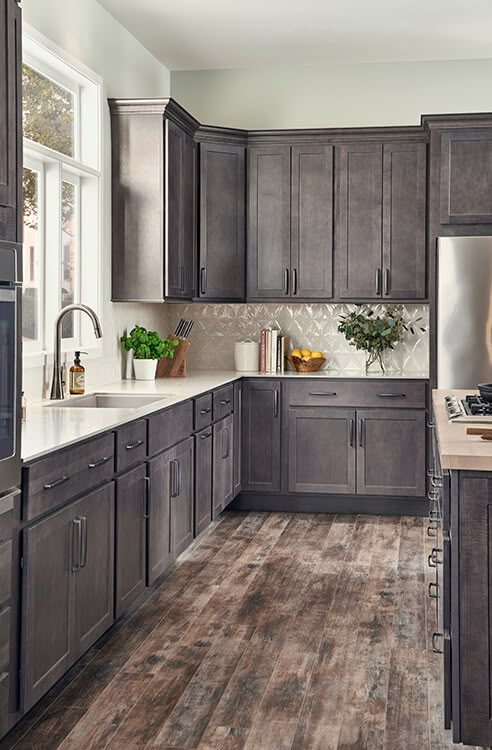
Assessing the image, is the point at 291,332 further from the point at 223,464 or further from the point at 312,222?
the point at 223,464

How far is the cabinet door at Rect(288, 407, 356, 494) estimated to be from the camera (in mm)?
6121

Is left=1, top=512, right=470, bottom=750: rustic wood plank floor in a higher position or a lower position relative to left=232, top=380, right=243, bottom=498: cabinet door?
lower

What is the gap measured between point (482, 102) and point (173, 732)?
4911 millimetres

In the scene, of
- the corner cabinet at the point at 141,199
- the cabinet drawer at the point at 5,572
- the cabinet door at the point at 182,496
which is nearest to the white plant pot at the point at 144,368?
the corner cabinet at the point at 141,199

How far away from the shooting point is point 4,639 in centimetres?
263

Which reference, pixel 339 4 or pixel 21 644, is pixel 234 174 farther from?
pixel 21 644

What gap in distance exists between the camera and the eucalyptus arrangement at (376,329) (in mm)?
6449

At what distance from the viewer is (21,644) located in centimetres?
275

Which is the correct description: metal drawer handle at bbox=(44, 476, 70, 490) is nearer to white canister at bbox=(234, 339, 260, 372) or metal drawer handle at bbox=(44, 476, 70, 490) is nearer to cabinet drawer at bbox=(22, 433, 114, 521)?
cabinet drawer at bbox=(22, 433, 114, 521)

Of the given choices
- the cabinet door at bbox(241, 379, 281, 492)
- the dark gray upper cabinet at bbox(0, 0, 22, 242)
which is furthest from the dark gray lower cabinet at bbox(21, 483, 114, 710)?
the cabinet door at bbox(241, 379, 281, 492)

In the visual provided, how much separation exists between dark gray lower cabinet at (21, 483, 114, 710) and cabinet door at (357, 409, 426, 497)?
281cm

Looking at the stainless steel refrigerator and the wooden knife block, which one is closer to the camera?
the stainless steel refrigerator

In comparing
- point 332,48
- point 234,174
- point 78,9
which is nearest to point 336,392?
point 234,174

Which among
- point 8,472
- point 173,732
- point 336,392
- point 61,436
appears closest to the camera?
point 8,472
